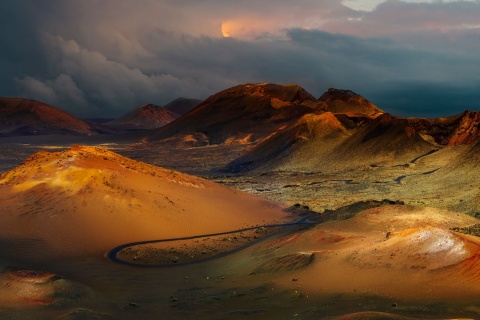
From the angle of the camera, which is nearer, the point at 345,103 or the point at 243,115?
the point at 345,103

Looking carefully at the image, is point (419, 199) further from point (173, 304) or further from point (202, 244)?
point (173, 304)

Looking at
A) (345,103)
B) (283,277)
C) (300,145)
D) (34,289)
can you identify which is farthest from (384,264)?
(345,103)

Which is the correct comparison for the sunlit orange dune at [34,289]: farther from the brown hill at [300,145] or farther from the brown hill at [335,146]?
the brown hill at [300,145]

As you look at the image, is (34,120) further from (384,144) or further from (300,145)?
(384,144)

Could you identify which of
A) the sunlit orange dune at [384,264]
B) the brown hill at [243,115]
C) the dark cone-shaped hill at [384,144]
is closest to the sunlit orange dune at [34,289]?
the sunlit orange dune at [384,264]

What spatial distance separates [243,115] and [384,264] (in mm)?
109092

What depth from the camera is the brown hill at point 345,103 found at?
112 m

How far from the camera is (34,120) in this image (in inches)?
7126

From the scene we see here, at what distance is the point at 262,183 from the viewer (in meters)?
54.3

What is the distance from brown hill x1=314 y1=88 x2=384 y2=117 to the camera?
366 feet

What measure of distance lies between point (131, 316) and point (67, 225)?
469 inches

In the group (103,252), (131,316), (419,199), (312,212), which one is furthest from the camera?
(419,199)

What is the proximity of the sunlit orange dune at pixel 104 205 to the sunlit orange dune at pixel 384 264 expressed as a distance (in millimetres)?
8170

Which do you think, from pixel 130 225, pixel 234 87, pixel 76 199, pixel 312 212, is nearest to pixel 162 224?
pixel 130 225
